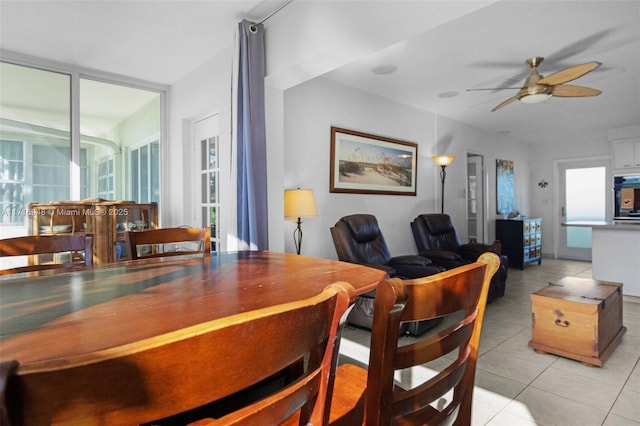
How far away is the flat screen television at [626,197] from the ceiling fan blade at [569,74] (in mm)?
4451

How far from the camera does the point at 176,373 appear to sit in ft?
1.31

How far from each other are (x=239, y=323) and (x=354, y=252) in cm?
306

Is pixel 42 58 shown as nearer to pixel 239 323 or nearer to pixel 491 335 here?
pixel 239 323

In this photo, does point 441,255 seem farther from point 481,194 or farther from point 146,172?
point 146,172

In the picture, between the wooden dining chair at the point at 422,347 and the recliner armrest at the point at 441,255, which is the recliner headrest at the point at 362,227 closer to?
the recliner armrest at the point at 441,255

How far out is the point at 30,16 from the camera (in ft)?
8.50

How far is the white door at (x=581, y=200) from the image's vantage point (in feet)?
22.6

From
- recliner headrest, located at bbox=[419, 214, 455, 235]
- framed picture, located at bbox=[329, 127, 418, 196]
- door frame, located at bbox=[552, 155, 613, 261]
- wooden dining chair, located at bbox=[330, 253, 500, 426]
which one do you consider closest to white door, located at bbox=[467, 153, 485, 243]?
recliner headrest, located at bbox=[419, 214, 455, 235]

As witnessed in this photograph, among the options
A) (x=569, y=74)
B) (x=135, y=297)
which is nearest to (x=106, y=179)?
(x=135, y=297)

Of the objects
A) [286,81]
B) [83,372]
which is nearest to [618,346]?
[286,81]

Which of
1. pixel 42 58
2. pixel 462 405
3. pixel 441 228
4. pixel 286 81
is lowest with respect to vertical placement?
pixel 462 405

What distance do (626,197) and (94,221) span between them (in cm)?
819

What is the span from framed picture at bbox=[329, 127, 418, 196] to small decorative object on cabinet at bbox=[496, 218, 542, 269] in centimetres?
250

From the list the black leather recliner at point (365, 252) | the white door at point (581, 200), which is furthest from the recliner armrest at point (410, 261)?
the white door at point (581, 200)
